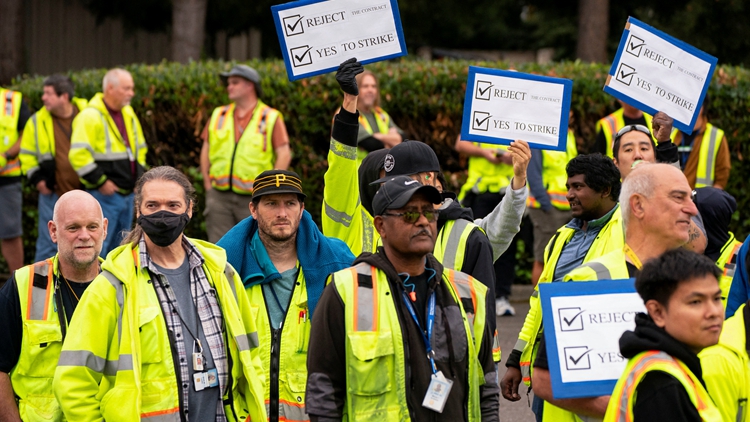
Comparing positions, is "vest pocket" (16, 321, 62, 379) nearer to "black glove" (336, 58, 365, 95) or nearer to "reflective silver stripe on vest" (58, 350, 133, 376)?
"reflective silver stripe on vest" (58, 350, 133, 376)

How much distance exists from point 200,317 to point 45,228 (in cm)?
638

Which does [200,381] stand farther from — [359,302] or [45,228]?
[45,228]

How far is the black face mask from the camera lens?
434 centimetres

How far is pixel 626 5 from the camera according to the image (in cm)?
1816

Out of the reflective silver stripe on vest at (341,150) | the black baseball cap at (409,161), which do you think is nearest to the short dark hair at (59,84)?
the reflective silver stripe on vest at (341,150)

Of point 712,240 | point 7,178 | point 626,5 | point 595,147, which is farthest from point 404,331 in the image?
point 626,5

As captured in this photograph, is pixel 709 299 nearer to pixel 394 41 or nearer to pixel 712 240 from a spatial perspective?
A: pixel 712 240

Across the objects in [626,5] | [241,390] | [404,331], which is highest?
[626,5]

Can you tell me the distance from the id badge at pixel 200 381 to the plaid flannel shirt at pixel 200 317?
24 millimetres

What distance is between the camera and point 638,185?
4051 millimetres

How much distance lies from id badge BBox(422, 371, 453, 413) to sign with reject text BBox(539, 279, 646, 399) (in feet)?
1.22

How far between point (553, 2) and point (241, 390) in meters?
15.6

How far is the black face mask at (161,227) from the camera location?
14.3 ft

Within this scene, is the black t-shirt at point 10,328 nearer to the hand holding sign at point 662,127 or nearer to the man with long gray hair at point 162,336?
the man with long gray hair at point 162,336
